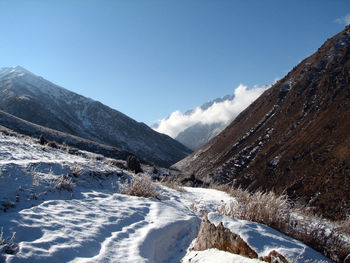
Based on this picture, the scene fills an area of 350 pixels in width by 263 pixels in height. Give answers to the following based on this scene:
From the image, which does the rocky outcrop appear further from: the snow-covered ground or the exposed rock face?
the snow-covered ground

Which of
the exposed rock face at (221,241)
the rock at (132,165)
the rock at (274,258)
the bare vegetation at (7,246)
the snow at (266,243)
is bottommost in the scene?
the bare vegetation at (7,246)

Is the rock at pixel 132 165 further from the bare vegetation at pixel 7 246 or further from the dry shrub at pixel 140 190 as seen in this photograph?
the bare vegetation at pixel 7 246

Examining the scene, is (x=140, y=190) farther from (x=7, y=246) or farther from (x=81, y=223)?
(x=7, y=246)

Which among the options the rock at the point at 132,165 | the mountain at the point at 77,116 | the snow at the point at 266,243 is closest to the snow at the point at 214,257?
the snow at the point at 266,243

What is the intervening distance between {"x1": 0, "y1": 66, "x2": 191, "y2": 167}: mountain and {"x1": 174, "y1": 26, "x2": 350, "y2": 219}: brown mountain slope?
3488 centimetres

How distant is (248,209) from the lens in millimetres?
4621

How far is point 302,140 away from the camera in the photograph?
2361 inches

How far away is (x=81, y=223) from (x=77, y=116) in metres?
128

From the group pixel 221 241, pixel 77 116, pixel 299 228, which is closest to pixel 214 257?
pixel 221 241

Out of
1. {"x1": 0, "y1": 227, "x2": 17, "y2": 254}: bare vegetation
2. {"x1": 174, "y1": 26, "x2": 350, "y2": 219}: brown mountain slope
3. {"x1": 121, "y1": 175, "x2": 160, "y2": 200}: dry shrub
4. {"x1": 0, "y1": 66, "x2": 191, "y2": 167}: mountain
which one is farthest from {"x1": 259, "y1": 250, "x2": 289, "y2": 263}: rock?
{"x1": 0, "y1": 66, "x2": 191, "y2": 167}: mountain

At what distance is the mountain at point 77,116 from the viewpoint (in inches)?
3794

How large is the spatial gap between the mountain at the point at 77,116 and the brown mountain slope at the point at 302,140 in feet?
114

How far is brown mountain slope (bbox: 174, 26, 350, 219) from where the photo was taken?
45.5 meters

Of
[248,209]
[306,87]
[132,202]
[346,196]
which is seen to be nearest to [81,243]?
[132,202]
